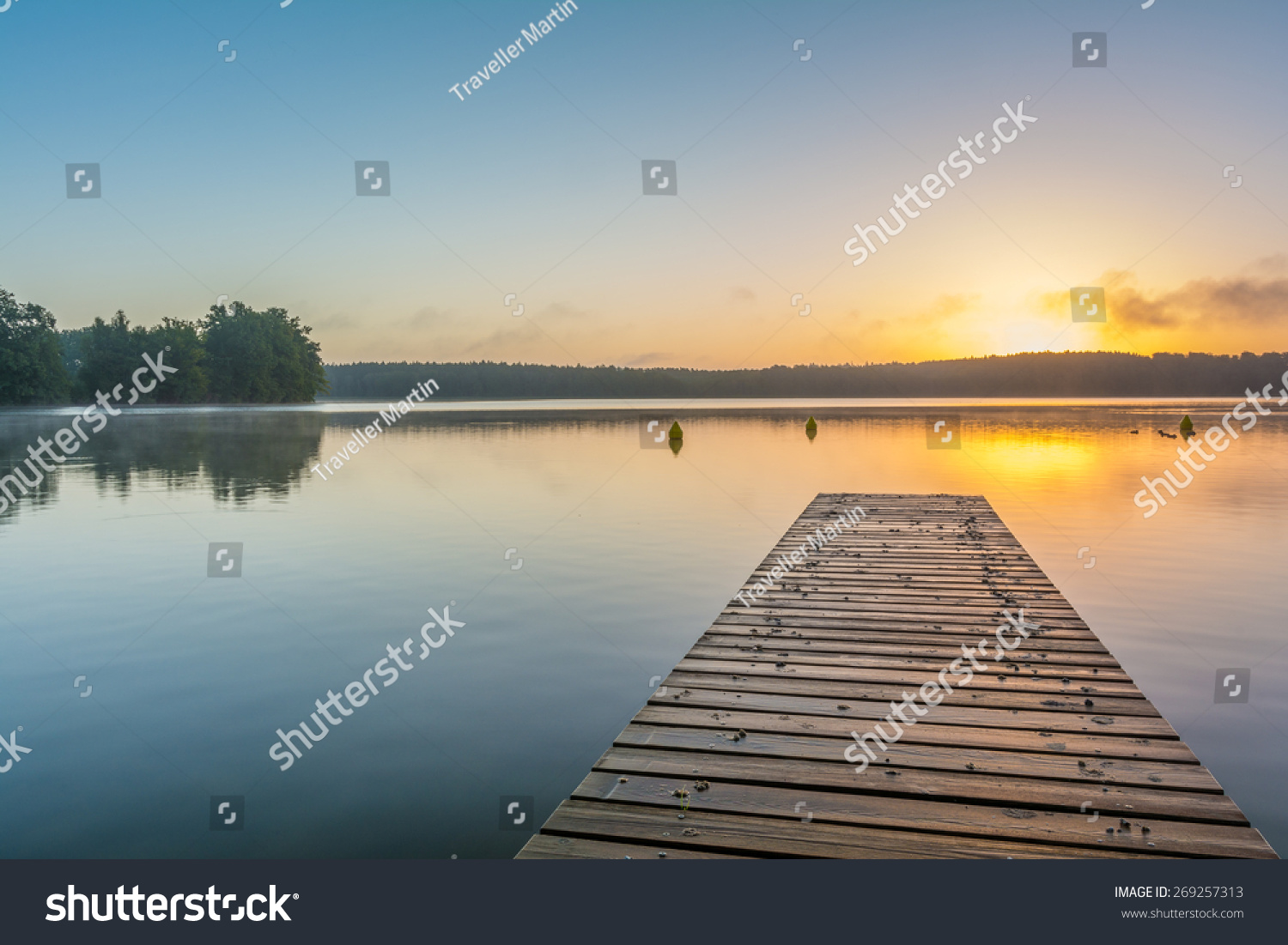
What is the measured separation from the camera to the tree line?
93125 millimetres

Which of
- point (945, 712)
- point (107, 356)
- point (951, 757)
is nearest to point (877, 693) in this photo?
point (945, 712)

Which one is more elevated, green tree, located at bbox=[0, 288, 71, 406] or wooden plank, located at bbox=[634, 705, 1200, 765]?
green tree, located at bbox=[0, 288, 71, 406]

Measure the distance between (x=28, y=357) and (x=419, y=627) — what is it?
10634 centimetres

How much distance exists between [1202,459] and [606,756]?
3236cm

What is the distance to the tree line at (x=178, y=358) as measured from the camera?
93125 mm

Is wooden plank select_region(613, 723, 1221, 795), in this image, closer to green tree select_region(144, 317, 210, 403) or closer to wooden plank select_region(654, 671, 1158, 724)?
wooden plank select_region(654, 671, 1158, 724)

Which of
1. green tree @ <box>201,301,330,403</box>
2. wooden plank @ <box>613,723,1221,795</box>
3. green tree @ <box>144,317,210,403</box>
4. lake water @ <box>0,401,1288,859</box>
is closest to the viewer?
wooden plank @ <box>613,723,1221,795</box>

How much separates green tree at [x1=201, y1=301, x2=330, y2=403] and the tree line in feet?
0.41

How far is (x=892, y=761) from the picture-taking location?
4.58m

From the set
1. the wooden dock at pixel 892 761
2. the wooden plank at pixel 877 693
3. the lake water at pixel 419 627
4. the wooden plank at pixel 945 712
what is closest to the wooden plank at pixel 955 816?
the wooden dock at pixel 892 761

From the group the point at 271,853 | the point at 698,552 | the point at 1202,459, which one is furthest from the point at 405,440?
the point at 271,853

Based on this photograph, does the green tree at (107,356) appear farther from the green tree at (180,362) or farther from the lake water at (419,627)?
the lake water at (419,627)

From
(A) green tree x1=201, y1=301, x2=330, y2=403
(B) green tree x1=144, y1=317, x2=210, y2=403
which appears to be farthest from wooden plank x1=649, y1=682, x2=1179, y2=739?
(A) green tree x1=201, y1=301, x2=330, y2=403

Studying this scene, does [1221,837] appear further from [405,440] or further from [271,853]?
[405,440]
